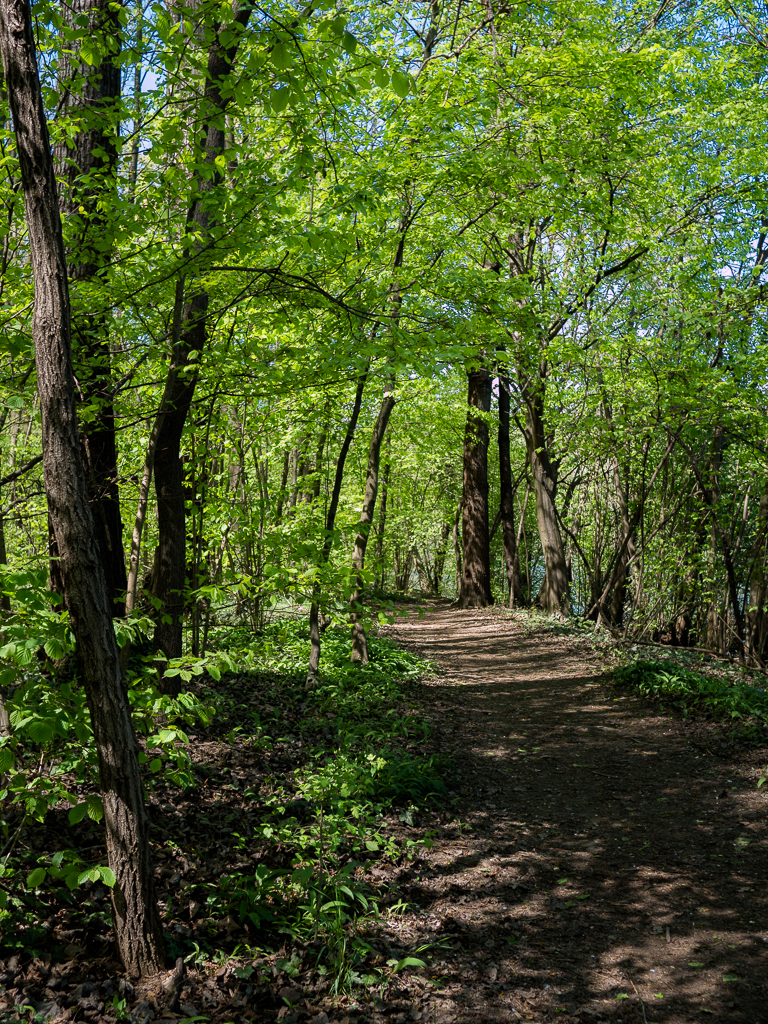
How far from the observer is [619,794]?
549cm

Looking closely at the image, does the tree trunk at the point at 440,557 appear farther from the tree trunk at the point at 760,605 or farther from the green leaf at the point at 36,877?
the green leaf at the point at 36,877

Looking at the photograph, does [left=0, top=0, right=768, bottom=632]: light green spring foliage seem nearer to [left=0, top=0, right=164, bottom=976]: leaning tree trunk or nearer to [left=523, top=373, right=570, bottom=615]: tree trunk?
[left=523, top=373, right=570, bottom=615]: tree trunk

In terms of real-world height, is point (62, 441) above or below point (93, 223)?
below

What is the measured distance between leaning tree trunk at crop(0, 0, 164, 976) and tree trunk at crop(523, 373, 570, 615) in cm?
Answer: 1221

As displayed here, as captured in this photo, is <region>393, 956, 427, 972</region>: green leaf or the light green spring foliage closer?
<region>393, 956, 427, 972</region>: green leaf

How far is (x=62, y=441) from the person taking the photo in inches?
98.5

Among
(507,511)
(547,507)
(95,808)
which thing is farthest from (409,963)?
(507,511)

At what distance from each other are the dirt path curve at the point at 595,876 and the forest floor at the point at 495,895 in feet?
0.05

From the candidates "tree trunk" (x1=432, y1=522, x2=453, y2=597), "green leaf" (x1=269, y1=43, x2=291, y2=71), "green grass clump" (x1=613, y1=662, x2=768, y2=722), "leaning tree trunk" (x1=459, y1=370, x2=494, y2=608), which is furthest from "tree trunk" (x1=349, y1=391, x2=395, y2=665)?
"tree trunk" (x1=432, y1=522, x2=453, y2=597)

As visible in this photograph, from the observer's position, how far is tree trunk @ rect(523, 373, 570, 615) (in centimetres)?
1434

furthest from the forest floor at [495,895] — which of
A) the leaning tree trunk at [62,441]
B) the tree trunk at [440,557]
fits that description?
the tree trunk at [440,557]

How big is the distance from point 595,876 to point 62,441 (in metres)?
4.05

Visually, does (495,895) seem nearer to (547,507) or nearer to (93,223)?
(93,223)

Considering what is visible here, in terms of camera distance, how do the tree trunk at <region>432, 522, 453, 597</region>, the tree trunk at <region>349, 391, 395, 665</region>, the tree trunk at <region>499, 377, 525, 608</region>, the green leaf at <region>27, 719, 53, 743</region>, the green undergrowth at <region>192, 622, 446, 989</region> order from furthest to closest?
the tree trunk at <region>432, 522, 453, 597</region> → the tree trunk at <region>499, 377, 525, 608</region> → the tree trunk at <region>349, 391, 395, 665</region> → the green undergrowth at <region>192, 622, 446, 989</region> → the green leaf at <region>27, 719, 53, 743</region>
